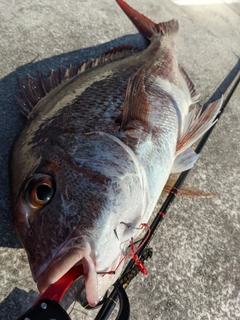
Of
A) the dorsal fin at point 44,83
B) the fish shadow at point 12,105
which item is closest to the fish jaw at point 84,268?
the fish shadow at point 12,105

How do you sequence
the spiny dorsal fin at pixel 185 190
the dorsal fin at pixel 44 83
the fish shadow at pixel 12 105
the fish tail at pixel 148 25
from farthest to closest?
1. the fish tail at pixel 148 25
2. the spiny dorsal fin at pixel 185 190
3. the dorsal fin at pixel 44 83
4. the fish shadow at pixel 12 105

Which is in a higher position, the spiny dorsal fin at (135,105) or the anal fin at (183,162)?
the spiny dorsal fin at (135,105)

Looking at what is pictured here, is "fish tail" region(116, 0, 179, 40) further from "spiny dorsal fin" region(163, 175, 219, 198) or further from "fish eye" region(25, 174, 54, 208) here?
"fish eye" region(25, 174, 54, 208)

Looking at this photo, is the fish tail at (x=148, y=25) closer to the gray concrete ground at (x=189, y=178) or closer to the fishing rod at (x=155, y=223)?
the gray concrete ground at (x=189, y=178)

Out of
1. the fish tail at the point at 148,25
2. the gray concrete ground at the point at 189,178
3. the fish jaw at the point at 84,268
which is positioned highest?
the fish tail at the point at 148,25

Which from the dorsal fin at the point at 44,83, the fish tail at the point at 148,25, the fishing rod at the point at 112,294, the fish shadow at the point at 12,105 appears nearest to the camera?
the fishing rod at the point at 112,294

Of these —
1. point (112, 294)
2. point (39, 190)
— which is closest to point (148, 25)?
point (39, 190)
